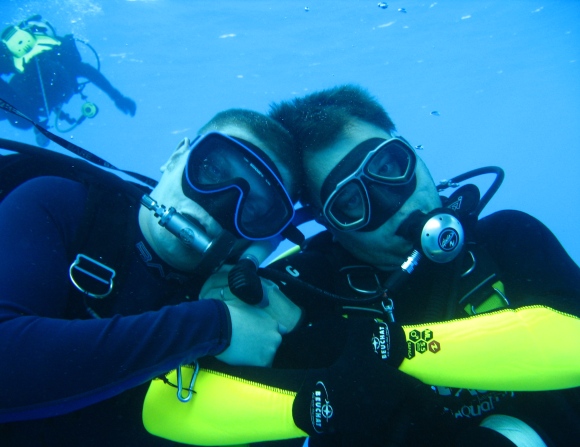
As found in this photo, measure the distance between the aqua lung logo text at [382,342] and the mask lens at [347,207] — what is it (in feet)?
3.44

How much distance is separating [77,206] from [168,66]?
2085 cm

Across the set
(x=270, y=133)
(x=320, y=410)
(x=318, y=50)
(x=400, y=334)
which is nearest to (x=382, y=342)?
(x=400, y=334)

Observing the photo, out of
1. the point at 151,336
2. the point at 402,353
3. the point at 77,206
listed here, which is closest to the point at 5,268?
the point at 77,206

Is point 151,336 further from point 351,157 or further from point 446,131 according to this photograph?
point 446,131

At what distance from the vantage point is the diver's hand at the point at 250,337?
1.86 metres

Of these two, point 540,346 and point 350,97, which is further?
point 350,97

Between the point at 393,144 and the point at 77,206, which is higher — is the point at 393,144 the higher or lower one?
the higher one

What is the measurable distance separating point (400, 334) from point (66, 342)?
1.55 meters

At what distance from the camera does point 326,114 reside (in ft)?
10.5

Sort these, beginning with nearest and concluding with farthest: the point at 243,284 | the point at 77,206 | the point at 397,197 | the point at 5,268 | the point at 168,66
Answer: the point at 5,268 → the point at 243,284 → the point at 77,206 → the point at 397,197 → the point at 168,66

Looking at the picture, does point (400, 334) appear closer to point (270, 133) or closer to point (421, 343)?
point (421, 343)

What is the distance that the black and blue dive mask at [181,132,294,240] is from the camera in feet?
8.09

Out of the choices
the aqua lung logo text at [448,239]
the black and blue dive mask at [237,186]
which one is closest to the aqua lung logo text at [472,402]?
the aqua lung logo text at [448,239]

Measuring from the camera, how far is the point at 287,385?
71.0 inches
